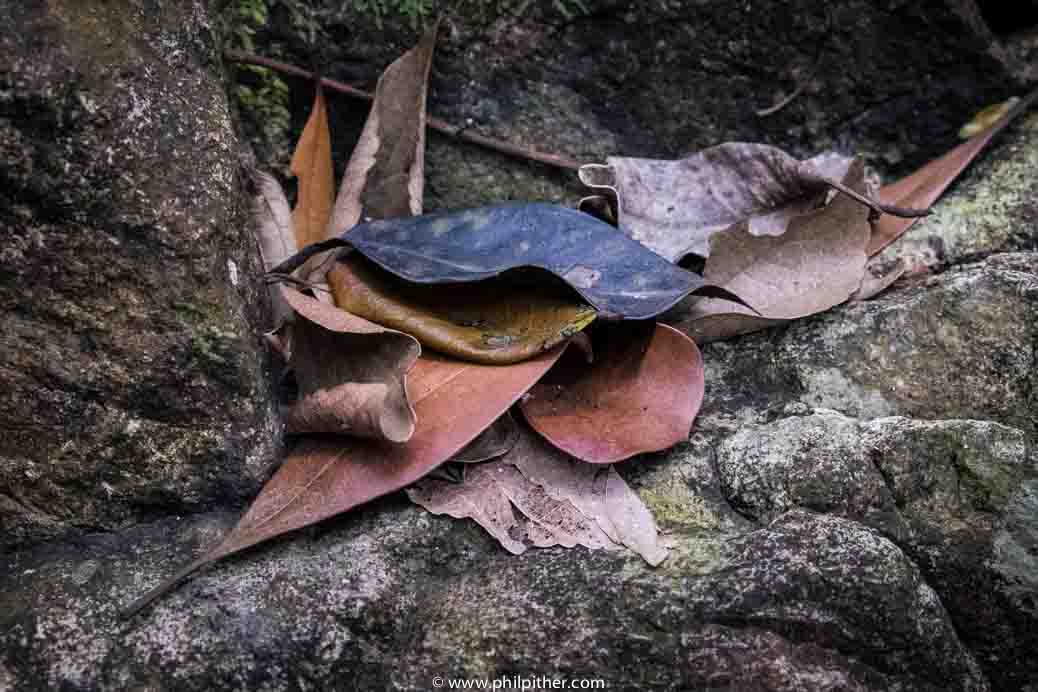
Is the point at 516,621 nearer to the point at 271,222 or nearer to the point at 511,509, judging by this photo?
the point at 511,509

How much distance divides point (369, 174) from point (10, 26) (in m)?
0.67

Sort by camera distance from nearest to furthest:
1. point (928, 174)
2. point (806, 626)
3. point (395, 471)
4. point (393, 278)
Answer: point (806, 626), point (395, 471), point (393, 278), point (928, 174)

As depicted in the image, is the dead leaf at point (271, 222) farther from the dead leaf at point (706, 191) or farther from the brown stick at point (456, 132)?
the dead leaf at point (706, 191)

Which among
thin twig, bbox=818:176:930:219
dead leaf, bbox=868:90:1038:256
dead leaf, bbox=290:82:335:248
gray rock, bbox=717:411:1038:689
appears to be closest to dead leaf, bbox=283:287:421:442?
dead leaf, bbox=290:82:335:248

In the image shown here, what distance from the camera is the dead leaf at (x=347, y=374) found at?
3.90ft

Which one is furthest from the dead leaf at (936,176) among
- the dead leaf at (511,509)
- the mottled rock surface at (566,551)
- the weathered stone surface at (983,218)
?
the dead leaf at (511,509)

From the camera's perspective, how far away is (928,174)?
6.31 ft

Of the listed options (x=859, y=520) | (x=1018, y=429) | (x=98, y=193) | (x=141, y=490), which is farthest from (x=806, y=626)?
(x=98, y=193)

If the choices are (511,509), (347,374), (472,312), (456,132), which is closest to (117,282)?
(347,374)

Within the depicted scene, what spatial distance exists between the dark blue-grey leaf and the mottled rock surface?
21cm

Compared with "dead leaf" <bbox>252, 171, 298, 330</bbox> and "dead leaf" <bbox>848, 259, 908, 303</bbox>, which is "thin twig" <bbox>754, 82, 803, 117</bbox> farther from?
"dead leaf" <bbox>252, 171, 298, 330</bbox>

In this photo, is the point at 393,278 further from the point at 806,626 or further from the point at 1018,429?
the point at 1018,429

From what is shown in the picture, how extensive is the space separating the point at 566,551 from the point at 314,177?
0.85 metres

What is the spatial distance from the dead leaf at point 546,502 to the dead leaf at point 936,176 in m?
0.79
